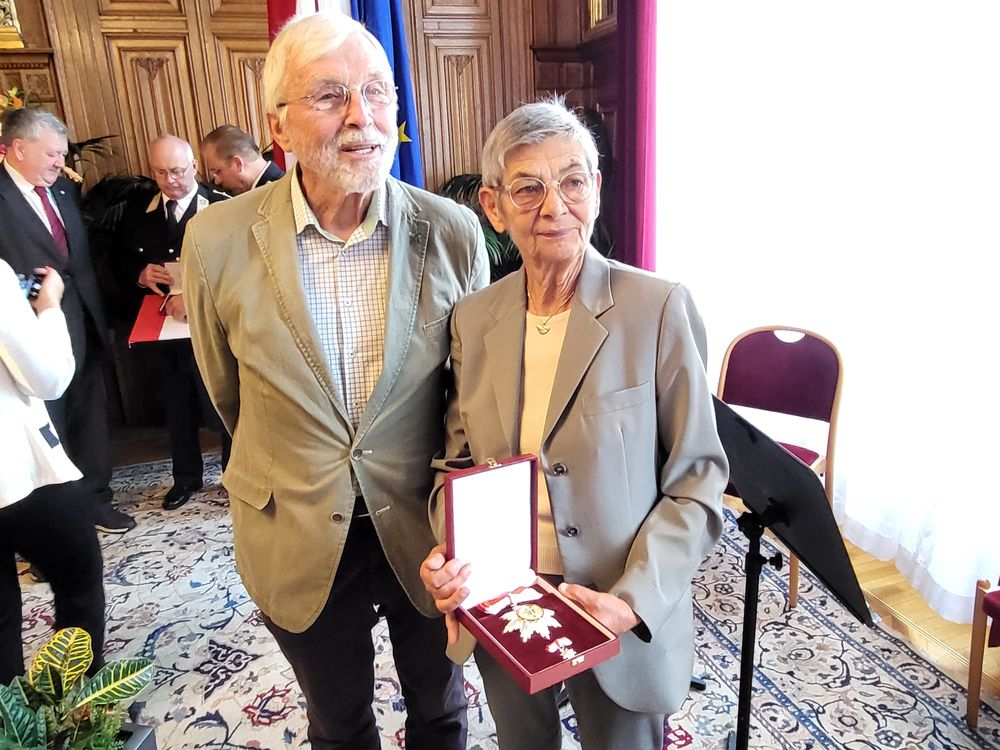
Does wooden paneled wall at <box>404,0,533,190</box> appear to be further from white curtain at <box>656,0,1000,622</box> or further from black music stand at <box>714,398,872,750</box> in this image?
black music stand at <box>714,398,872,750</box>

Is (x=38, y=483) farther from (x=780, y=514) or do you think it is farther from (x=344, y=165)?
(x=780, y=514)

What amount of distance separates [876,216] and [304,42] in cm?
208

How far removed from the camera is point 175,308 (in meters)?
3.05

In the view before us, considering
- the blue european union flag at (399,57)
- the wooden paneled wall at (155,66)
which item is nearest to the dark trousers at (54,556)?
the blue european union flag at (399,57)

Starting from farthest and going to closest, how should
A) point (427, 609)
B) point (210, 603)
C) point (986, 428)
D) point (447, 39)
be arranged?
point (447, 39) → point (210, 603) → point (986, 428) → point (427, 609)

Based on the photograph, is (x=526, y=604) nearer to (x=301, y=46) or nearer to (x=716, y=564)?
(x=301, y=46)

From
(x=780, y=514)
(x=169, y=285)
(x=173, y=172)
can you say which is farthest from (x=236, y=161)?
(x=780, y=514)

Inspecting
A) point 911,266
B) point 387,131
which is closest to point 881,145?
point 911,266

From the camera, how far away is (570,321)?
3.55 ft

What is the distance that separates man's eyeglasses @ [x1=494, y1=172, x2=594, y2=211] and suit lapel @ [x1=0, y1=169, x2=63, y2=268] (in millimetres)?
2599

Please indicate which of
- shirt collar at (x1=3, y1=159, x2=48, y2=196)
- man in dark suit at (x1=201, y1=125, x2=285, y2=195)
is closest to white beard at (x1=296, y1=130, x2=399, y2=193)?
man in dark suit at (x1=201, y1=125, x2=285, y2=195)

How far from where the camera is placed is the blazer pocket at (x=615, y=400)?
3.42 feet

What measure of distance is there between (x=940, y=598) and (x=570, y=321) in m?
2.00

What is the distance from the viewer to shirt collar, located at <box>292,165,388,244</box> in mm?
1223
